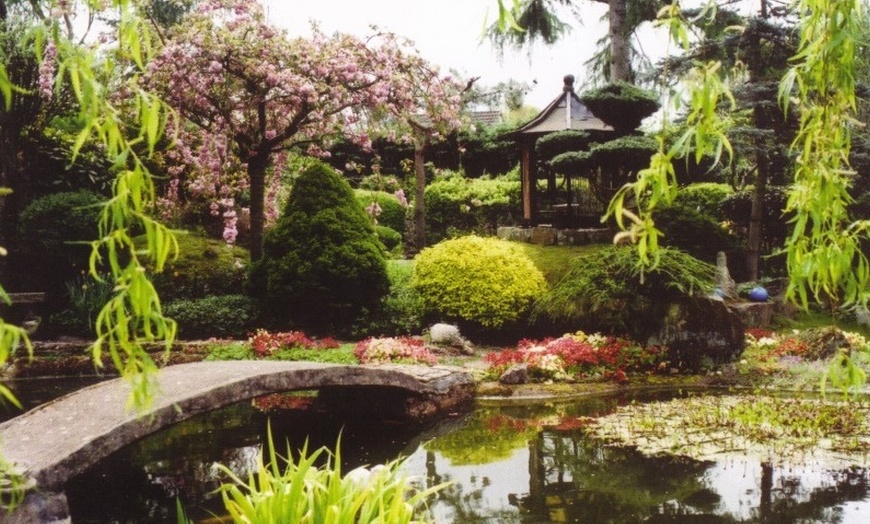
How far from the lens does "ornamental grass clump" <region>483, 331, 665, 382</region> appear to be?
9336 mm

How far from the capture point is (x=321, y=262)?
37.3ft

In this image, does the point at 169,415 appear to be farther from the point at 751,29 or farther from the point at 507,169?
the point at 507,169

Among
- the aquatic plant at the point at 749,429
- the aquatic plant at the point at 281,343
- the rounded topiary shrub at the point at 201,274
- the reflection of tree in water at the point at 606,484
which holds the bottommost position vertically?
the reflection of tree in water at the point at 606,484

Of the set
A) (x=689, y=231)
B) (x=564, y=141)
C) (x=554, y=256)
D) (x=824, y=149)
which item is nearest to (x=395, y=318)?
(x=554, y=256)

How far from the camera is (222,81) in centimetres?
1222

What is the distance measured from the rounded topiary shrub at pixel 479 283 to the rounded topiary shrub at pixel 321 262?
2.81 ft

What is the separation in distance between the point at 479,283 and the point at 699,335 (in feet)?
10.9

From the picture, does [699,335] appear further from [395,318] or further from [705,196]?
[705,196]

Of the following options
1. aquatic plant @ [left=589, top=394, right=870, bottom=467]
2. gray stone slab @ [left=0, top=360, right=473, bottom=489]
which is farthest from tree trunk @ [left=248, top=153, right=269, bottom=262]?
aquatic plant @ [left=589, top=394, right=870, bottom=467]

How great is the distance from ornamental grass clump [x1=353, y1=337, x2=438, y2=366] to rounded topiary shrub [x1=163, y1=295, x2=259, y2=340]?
2576 mm

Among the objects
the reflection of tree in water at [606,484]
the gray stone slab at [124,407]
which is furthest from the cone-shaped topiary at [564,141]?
the reflection of tree in water at [606,484]

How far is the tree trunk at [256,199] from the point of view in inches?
511

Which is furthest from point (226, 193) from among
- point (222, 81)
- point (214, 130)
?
point (222, 81)

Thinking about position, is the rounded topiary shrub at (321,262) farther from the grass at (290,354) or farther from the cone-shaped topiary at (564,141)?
the cone-shaped topiary at (564,141)
